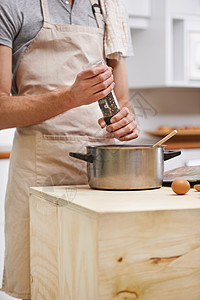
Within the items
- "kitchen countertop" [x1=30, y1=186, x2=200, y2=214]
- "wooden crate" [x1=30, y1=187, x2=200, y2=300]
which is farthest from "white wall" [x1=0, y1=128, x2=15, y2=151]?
"wooden crate" [x1=30, y1=187, x2=200, y2=300]

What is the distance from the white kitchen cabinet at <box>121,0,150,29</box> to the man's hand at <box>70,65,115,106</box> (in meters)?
2.33

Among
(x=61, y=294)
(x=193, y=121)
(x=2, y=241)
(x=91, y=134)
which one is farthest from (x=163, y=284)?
(x=193, y=121)

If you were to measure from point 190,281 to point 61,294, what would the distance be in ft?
0.91

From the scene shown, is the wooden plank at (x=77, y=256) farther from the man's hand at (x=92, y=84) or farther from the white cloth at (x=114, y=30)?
the white cloth at (x=114, y=30)

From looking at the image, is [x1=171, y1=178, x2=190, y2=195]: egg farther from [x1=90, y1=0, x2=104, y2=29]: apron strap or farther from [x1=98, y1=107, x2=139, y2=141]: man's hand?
[x1=90, y1=0, x2=104, y2=29]: apron strap

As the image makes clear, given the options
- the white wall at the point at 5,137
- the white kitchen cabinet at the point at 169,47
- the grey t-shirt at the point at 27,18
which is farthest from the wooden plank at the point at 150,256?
the white kitchen cabinet at the point at 169,47

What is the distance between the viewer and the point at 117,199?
3.27 feet

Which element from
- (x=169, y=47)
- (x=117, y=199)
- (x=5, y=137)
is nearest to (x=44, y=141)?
(x=117, y=199)

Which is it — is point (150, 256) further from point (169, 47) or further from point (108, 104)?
point (169, 47)

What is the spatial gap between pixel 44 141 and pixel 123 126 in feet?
0.80

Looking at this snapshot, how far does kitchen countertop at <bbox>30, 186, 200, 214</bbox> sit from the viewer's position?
90 centimetres

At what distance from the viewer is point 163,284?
0.89 m

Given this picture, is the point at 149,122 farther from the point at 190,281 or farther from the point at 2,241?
the point at 190,281

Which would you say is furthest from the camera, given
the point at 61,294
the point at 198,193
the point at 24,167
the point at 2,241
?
the point at 2,241
